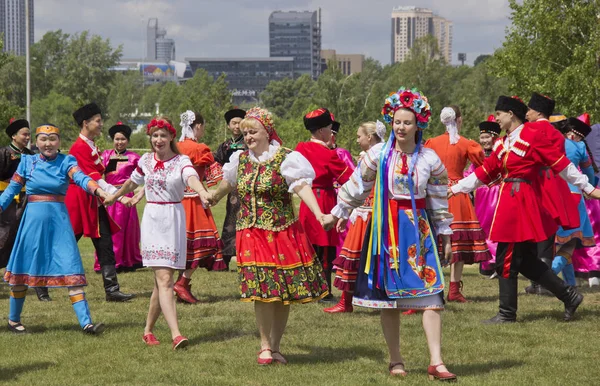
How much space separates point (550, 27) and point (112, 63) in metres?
72.8

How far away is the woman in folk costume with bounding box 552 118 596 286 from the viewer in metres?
10.1

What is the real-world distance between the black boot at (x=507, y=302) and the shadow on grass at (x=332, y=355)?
1606 millimetres

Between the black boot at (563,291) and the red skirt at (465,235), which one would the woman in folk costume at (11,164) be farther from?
the black boot at (563,291)

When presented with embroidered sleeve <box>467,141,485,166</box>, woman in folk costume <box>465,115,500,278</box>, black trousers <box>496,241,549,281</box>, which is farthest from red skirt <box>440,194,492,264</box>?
black trousers <box>496,241,549,281</box>

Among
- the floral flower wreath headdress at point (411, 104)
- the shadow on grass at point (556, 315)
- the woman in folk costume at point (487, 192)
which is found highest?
the floral flower wreath headdress at point (411, 104)

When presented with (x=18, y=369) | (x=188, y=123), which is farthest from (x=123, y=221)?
(x=18, y=369)

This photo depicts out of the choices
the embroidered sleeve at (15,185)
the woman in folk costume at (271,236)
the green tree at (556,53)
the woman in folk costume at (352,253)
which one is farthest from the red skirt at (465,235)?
the green tree at (556,53)

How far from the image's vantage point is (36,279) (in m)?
8.05

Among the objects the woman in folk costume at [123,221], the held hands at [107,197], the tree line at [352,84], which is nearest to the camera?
the held hands at [107,197]

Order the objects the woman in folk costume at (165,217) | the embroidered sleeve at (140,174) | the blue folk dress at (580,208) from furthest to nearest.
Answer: the blue folk dress at (580,208) < the embroidered sleeve at (140,174) < the woman in folk costume at (165,217)

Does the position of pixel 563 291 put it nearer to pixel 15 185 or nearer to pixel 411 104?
pixel 411 104

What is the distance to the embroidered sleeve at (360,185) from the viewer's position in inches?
260

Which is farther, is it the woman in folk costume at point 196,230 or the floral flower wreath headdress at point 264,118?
the woman in folk costume at point 196,230

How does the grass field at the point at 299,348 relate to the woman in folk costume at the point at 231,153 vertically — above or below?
below
